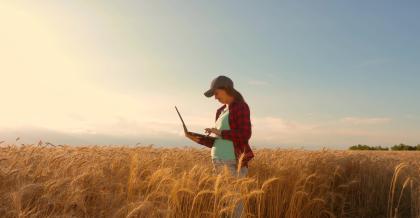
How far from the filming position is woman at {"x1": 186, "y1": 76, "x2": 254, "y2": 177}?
429 cm

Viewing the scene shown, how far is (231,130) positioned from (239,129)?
8 centimetres

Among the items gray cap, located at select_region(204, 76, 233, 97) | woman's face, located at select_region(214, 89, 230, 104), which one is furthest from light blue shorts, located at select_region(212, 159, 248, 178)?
gray cap, located at select_region(204, 76, 233, 97)

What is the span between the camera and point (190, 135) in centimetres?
456

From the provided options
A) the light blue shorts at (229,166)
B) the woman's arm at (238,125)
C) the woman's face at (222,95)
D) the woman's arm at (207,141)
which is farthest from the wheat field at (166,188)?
the woman's face at (222,95)

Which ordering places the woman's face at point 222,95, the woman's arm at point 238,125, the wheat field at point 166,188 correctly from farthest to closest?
the woman's face at point 222,95
the woman's arm at point 238,125
the wheat field at point 166,188

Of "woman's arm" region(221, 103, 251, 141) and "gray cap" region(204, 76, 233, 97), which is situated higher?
"gray cap" region(204, 76, 233, 97)

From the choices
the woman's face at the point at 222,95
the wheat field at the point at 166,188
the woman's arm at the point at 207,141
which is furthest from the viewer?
the woman's arm at the point at 207,141

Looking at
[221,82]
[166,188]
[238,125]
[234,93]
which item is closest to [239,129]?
[238,125]

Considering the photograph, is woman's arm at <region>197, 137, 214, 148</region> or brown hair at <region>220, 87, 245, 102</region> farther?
woman's arm at <region>197, 137, 214, 148</region>

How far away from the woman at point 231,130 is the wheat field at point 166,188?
0.22m

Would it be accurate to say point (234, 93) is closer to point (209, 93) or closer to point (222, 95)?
point (222, 95)

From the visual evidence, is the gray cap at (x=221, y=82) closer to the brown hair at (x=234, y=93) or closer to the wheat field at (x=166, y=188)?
the brown hair at (x=234, y=93)

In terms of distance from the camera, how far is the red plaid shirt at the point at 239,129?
14.0 ft

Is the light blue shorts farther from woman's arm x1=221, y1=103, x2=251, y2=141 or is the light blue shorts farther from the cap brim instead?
the cap brim
